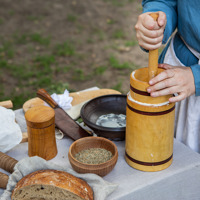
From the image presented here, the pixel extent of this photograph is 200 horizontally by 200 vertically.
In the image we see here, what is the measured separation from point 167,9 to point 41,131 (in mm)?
757

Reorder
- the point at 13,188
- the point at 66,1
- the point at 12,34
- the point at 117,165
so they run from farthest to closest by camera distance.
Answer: the point at 66,1, the point at 12,34, the point at 117,165, the point at 13,188

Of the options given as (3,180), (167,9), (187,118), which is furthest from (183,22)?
(3,180)

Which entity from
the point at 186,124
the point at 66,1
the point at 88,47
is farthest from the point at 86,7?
the point at 186,124

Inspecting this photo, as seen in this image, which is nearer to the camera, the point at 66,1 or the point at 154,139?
the point at 154,139

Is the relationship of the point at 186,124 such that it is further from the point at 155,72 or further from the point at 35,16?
the point at 35,16

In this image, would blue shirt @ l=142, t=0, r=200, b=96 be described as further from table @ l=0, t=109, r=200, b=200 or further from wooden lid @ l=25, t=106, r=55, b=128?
wooden lid @ l=25, t=106, r=55, b=128

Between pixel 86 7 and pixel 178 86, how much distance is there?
4920 millimetres

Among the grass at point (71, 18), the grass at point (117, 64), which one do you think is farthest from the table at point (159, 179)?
the grass at point (71, 18)

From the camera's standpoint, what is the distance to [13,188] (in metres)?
1.09

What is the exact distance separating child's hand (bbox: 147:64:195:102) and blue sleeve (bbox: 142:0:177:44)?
0.83ft

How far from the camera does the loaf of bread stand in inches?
40.2

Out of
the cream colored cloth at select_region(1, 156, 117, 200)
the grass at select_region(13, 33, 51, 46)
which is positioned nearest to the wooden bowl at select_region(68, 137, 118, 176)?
the cream colored cloth at select_region(1, 156, 117, 200)

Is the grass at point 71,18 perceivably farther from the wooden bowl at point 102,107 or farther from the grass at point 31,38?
the wooden bowl at point 102,107

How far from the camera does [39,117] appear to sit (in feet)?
4.01
